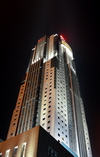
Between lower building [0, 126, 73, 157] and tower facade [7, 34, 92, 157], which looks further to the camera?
tower facade [7, 34, 92, 157]

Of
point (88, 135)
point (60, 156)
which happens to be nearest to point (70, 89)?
point (88, 135)

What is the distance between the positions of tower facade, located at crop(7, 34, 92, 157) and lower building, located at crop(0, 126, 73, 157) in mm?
10570

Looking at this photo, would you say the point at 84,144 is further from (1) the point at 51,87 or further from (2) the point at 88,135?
(1) the point at 51,87

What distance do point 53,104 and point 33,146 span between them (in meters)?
20.8

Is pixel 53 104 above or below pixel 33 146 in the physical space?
above

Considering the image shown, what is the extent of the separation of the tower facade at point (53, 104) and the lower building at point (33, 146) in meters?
10.6

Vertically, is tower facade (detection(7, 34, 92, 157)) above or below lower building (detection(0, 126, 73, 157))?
above

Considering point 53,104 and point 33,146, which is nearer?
point 33,146

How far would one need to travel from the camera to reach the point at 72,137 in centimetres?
4656

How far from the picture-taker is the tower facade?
45156 mm

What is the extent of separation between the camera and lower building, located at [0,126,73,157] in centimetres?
2745

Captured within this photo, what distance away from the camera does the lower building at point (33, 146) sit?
27.5 meters

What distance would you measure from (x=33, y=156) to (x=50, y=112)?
2035 centimetres

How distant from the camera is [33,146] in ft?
90.9
